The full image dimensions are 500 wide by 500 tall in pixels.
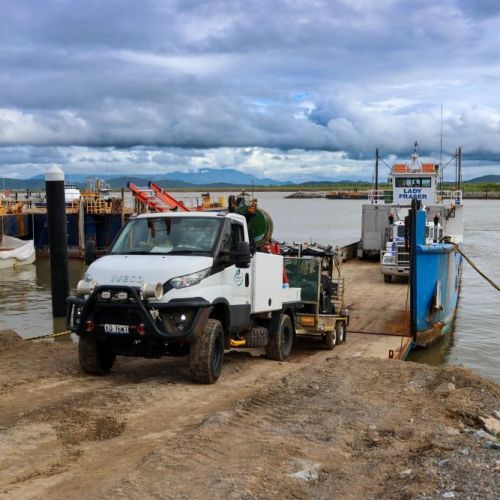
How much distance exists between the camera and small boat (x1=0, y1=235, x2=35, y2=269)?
32844mm

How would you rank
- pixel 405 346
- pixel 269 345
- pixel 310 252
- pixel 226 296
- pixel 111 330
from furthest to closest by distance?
pixel 310 252 < pixel 405 346 < pixel 269 345 < pixel 226 296 < pixel 111 330

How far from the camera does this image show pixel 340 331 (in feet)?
44.9

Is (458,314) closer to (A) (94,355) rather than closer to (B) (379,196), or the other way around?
(B) (379,196)

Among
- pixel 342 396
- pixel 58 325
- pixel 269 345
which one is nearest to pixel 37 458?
pixel 342 396

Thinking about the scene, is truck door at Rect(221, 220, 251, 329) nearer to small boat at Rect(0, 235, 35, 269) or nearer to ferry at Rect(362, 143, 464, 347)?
ferry at Rect(362, 143, 464, 347)

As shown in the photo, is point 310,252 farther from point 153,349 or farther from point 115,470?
point 115,470

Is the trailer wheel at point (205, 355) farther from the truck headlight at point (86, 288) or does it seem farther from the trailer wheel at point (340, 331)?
the trailer wheel at point (340, 331)

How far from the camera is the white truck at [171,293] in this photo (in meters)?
7.65

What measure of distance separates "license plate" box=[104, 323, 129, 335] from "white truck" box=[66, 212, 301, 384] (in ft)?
0.04

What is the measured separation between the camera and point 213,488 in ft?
15.1

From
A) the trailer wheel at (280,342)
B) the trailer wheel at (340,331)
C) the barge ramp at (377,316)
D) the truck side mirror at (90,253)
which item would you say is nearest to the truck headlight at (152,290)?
the truck side mirror at (90,253)

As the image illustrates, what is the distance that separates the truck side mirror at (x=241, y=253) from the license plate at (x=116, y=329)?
1.67m

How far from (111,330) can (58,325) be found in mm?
9712

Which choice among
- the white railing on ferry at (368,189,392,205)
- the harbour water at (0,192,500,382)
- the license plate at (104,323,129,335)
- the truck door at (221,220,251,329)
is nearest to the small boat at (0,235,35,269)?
the harbour water at (0,192,500,382)
